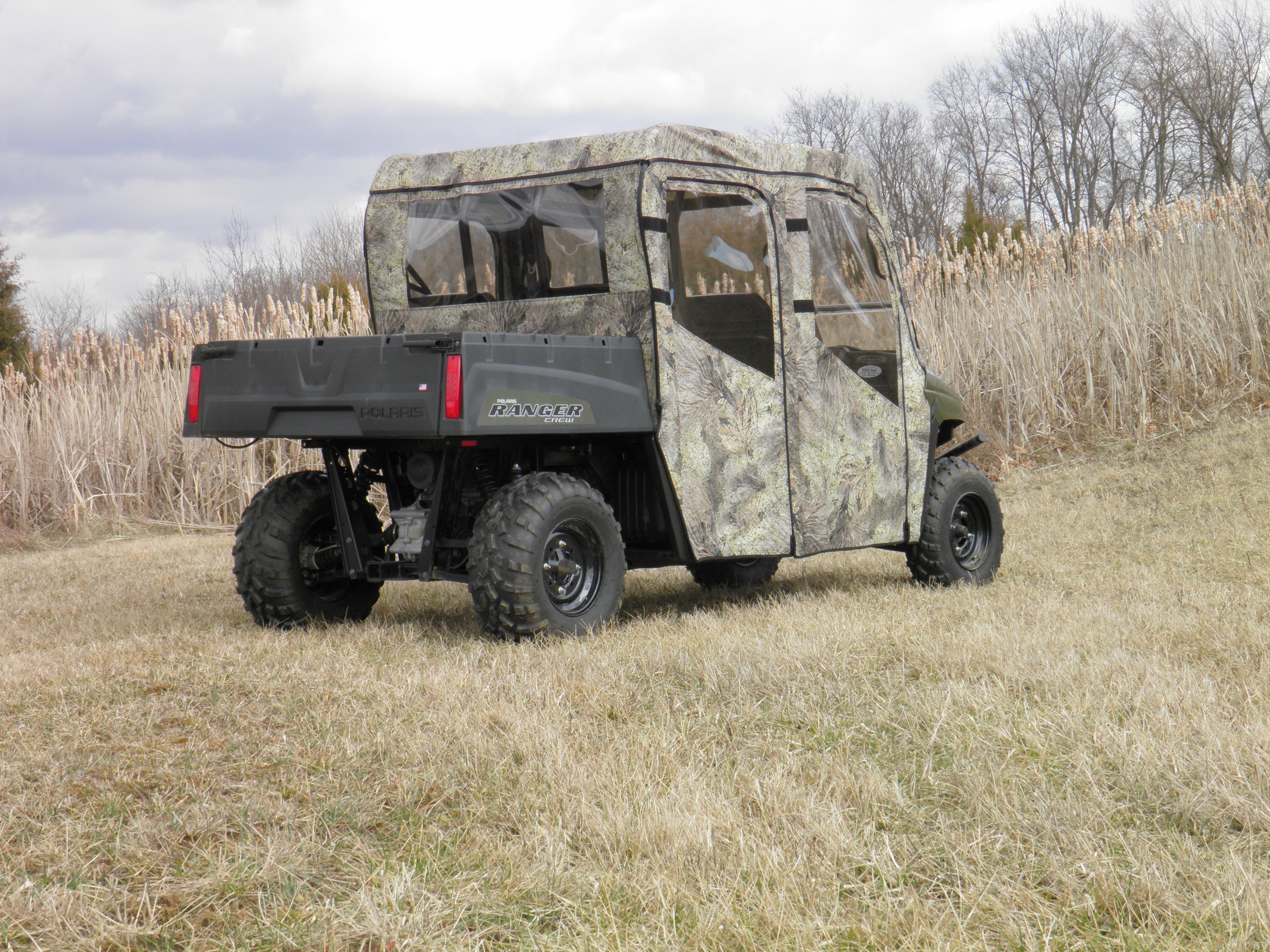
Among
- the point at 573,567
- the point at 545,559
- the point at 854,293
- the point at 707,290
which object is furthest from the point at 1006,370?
the point at 545,559

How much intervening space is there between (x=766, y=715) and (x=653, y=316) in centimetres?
208

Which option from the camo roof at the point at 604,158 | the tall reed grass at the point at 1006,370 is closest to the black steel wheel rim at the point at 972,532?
the camo roof at the point at 604,158

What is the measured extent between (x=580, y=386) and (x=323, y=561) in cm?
165

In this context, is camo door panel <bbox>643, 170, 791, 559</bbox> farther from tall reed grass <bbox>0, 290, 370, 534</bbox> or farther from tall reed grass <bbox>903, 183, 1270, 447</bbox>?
tall reed grass <bbox>0, 290, 370, 534</bbox>

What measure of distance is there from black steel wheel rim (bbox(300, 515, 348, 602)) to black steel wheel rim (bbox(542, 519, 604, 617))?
1084 mm

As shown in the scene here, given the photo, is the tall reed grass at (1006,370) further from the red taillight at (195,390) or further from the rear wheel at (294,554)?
the red taillight at (195,390)

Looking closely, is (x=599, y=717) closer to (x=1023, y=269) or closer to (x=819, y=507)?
(x=819, y=507)

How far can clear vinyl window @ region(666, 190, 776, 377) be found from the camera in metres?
5.10

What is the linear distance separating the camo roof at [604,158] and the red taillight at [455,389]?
1.29m

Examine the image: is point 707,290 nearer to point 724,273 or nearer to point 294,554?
point 724,273

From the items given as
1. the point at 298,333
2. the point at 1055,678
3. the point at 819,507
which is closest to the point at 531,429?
the point at 819,507

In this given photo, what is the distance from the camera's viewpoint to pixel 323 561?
5.45m

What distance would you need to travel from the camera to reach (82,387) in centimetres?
1076

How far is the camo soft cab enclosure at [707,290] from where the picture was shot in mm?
5051
